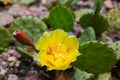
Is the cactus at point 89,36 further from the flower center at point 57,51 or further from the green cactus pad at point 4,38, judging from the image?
the green cactus pad at point 4,38

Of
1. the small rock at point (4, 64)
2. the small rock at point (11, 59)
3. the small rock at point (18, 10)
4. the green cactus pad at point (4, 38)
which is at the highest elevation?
the small rock at point (18, 10)

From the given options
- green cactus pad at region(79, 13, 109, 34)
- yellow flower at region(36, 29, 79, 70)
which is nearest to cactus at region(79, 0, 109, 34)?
green cactus pad at region(79, 13, 109, 34)

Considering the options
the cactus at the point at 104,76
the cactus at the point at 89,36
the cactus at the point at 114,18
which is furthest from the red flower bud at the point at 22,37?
the cactus at the point at 114,18

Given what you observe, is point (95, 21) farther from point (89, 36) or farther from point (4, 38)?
point (4, 38)

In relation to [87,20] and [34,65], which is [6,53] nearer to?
[34,65]

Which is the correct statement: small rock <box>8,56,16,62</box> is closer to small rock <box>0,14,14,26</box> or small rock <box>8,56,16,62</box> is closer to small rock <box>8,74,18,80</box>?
Answer: small rock <box>8,74,18,80</box>

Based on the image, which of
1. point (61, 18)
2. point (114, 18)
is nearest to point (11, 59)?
point (61, 18)

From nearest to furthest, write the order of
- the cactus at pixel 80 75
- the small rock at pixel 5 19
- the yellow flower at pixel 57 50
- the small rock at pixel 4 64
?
the yellow flower at pixel 57 50
the cactus at pixel 80 75
the small rock at pixel 4 64
the small rock at pixel 5 19
